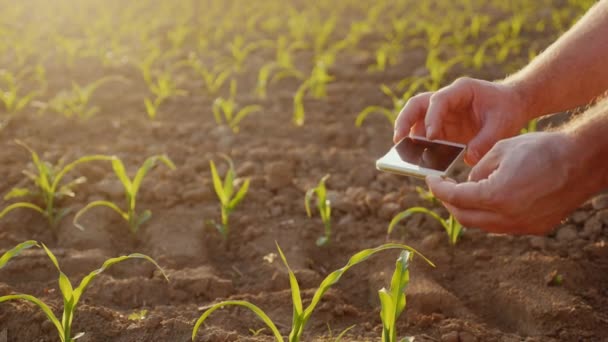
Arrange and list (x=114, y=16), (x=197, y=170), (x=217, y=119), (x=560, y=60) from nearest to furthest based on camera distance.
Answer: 1. (x=560, y=60)
2. (x=197, y=170)
3. (x=217, y=119)
4. (x=114, y=16)

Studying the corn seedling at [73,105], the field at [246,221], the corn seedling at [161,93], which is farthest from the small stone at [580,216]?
the corn seedling at [73,105]

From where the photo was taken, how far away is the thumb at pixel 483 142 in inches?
85.7

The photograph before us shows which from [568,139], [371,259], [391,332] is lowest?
[371,259]

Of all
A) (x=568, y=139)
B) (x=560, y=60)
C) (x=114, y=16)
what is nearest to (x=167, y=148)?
(x=560, y=60)

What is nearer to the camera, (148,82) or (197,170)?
(197,170)

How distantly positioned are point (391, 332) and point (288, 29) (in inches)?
210

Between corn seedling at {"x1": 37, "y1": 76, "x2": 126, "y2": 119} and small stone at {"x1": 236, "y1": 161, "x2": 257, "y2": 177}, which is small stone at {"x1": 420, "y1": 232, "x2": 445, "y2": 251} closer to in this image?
small stone at {"x1": 236, "y1": 161, "x2": 257, "y2": 177}

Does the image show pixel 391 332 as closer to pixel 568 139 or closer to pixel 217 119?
pixel 568 139

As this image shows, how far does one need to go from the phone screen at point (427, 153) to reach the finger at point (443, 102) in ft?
0.14

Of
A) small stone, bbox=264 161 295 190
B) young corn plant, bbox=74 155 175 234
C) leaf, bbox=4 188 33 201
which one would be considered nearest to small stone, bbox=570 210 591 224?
small stone, bbox=264 161 295 190

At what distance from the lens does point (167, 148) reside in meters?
3.43

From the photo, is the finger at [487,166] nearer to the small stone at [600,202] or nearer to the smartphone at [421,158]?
the smartphone at [421,158]

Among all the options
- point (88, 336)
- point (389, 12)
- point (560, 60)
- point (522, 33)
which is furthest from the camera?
point (389, 12)

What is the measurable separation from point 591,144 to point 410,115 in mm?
630
